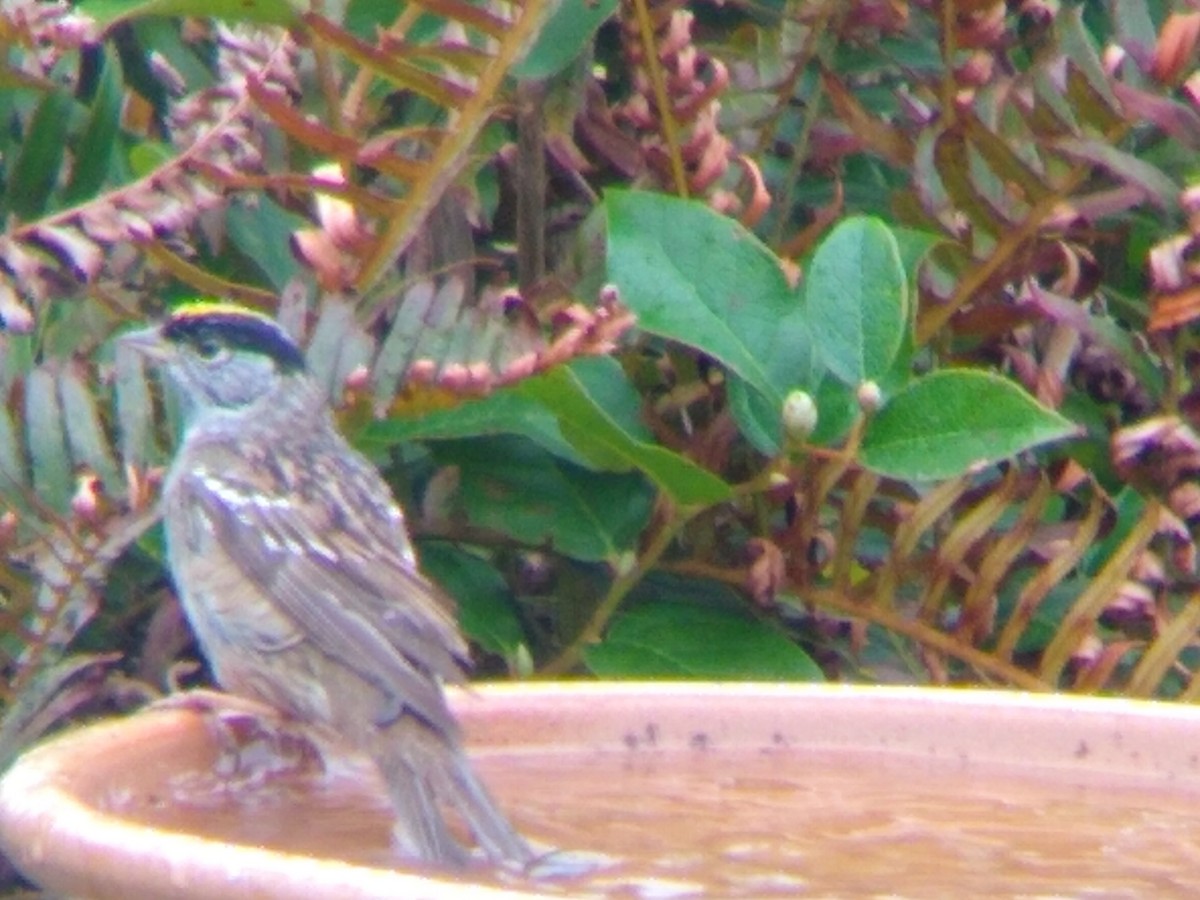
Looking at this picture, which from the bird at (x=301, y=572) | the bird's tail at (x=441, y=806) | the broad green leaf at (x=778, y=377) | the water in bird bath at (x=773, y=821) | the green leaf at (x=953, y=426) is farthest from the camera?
the broad green leaf at (x=778, y=377)

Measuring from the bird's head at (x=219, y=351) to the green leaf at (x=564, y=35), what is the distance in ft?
2.01

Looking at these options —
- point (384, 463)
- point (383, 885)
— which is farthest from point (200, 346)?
point (383, 885)

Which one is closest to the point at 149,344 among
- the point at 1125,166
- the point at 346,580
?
the point at 346,580

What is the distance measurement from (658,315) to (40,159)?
3.84 feet

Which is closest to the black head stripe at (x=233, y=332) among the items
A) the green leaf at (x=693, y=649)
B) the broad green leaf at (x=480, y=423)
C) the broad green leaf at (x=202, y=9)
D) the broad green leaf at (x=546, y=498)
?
the broad green leaf at (x=480, y=423)

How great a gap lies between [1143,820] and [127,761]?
1.29 meters

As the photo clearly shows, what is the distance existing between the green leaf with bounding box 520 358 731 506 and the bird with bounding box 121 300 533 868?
0.34 m

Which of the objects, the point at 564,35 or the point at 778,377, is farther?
the point at 564,35

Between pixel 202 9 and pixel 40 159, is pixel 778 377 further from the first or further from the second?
pixel 40 159

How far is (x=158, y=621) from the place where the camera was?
13.8 feet

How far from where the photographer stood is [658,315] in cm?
381

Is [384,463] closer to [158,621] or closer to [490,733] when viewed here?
[158,621]

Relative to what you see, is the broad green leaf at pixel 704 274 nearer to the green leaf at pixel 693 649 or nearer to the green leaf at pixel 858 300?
the green leaf at pixel 858 300

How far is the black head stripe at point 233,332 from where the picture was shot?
4074 millimetres
